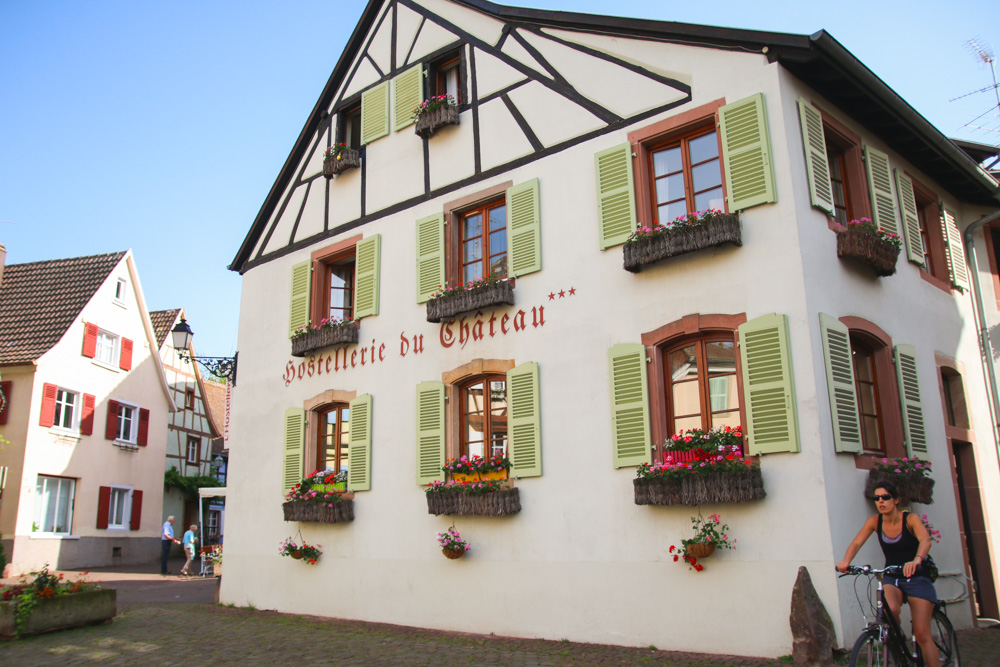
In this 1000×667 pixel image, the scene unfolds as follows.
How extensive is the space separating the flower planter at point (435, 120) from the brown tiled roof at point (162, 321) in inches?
765

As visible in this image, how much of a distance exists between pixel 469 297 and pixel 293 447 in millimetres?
4058

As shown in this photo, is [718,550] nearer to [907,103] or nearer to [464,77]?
[907,103]

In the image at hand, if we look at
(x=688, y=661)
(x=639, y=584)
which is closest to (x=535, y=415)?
(x=639, y=584)

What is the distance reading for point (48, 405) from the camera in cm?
2192

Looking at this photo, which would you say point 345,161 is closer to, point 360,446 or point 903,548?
point 360,446

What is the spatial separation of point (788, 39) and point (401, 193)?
594 cm

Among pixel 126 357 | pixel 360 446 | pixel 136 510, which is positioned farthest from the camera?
pixel 126 357

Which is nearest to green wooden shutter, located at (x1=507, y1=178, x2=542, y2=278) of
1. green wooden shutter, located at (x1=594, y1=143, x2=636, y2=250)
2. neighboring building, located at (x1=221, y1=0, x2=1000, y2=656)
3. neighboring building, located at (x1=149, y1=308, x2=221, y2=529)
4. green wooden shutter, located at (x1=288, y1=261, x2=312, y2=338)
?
neighboring building, located at (x1=221, y1=0, x2=1000, y2=656)

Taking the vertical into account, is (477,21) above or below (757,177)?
above

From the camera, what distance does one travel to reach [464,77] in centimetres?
1237

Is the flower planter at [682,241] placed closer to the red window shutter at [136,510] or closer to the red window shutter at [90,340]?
the red window shutter at [90,340]

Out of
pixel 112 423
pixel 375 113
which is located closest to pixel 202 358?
pixel 375 113

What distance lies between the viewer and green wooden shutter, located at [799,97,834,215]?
9.06 metres

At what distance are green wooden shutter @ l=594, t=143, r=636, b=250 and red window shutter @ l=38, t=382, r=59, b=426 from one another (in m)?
17.4
